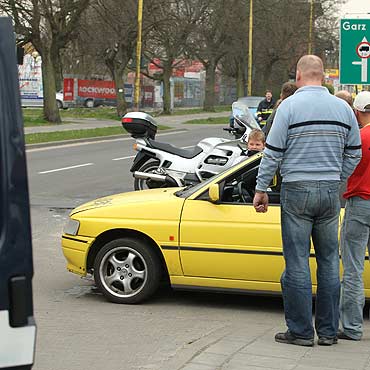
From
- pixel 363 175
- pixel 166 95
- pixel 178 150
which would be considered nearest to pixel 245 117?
pixel 178 150

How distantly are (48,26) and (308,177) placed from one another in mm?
34248

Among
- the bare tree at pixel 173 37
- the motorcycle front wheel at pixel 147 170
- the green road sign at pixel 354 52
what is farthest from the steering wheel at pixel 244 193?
the bare tree at pixel 173 37

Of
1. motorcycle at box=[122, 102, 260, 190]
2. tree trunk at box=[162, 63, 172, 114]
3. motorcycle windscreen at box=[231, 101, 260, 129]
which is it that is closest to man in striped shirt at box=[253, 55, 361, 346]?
motorcycle at box=[122, 102, 260, 190]

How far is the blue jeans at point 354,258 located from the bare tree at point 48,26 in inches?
1111

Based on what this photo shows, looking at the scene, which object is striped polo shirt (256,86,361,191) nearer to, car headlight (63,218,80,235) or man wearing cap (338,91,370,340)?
man wearing cap (338,91,370,340)

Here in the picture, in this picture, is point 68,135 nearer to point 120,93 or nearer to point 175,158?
point 120,93

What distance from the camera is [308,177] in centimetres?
559

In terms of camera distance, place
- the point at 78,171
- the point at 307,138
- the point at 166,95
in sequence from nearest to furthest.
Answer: the point at 307,138, the point at 78,171, the point at 166,95

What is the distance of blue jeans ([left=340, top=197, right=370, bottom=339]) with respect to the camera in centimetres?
595

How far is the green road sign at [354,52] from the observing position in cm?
1230

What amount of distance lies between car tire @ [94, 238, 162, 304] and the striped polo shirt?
1732mm

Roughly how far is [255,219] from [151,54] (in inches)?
1960

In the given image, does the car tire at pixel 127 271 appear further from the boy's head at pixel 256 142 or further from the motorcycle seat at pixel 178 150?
the motorcycle seat at pixel 178 150

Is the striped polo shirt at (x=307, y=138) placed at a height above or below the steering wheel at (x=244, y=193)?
above
